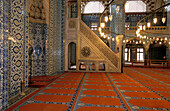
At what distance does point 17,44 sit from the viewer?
2.78 metres

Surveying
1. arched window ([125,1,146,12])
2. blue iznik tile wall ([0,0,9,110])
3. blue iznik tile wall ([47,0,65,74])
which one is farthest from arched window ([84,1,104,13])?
blue iznik tile wall ([0,0,9,110])

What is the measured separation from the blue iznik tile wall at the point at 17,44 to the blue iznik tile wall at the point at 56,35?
105 inches

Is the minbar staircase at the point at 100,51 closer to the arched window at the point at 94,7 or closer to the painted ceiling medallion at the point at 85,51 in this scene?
the painted ceiling medallion at the point at 85,51

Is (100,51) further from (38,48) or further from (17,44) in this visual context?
(17,44)

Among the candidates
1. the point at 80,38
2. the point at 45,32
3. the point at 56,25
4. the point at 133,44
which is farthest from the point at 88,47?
the point at 133,44

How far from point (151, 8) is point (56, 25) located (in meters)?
13.4

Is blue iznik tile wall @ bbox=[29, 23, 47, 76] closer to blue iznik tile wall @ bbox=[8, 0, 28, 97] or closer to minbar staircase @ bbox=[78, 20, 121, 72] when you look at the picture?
minbar staircase @ bbox=[78, 20, 121, 72]

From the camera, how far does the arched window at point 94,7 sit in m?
15.9

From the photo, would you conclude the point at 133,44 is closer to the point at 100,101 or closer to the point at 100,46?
the point at 100,46

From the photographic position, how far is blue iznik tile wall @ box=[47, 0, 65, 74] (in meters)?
5.86

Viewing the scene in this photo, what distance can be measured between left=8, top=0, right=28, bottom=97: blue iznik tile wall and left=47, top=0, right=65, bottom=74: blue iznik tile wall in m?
2.68

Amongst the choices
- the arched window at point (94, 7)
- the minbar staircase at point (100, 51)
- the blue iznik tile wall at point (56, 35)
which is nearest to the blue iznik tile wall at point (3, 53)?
the blue iznik tile wall at point (56, 35)

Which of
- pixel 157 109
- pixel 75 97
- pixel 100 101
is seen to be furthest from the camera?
pixel 75 97

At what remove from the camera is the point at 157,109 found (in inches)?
87.2
